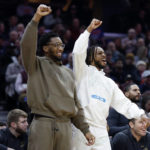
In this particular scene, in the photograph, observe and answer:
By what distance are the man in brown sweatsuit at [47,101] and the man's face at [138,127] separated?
1.35 metres

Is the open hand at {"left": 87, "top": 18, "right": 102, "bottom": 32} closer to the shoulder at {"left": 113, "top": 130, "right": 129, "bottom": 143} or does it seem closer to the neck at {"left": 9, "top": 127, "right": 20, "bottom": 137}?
the shoulder at {"left": 113, "top": 130, "right": 129, "bottom": 143}

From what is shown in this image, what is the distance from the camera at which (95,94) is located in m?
Answer: 4.84

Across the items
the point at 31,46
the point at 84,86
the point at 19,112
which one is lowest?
Answer: the point at 19,112

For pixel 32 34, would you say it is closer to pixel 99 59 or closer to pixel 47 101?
pixel 47 101

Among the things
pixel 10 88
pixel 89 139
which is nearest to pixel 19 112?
pixel 89 139

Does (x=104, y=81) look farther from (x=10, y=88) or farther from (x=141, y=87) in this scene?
(x=10, y=88)

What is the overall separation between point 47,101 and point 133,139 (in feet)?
6.43

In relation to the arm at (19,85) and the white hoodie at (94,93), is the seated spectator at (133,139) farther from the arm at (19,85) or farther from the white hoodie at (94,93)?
the arm at (19,85)

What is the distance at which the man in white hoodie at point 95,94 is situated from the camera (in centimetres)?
470

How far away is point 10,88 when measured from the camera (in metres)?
9.35

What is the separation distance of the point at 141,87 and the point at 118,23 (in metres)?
4.99

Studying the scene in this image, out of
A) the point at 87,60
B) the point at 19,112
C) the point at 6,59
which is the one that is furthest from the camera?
the point at 6,59

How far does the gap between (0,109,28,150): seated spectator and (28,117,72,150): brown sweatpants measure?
69.3 inches

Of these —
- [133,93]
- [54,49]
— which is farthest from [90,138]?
[133,93]
